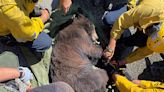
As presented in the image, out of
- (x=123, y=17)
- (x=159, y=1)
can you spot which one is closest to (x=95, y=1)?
(x=123, y=17)

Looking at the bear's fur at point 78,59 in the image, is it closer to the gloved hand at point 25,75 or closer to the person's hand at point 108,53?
the person's hand at point 108,53

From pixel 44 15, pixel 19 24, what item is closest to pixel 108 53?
pixel 44 15

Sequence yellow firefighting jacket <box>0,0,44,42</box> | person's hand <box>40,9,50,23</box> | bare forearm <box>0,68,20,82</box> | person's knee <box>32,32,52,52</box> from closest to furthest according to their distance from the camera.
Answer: yellow firefighting jacket <box>0,0,44,42</box> < bare forearm <box>0,68,20,82</box> < person's knee <box>32,32,52,52</box> < person's hand <box>40,9,50,23</box>

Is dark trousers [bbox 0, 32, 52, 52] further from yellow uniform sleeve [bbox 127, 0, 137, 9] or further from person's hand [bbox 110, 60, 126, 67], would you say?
yellow uniform sleeve [bbox 127, 0, 137, 9]

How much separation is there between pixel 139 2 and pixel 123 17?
158 millimetres

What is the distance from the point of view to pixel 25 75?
8.99 ft

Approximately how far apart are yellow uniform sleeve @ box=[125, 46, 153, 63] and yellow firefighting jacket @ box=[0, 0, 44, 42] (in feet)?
2.74

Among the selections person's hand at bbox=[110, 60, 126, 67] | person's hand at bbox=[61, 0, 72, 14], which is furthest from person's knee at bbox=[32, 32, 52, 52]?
person's hand at bbox=[110, 60, 126, 67]

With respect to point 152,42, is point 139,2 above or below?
above

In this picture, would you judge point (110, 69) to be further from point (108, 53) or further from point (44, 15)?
point (44, 15)

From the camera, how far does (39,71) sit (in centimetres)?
295

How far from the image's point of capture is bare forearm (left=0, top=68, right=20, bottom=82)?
2.57m

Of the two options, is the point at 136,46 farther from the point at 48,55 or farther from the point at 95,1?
the point at 48,55

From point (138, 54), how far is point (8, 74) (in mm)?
1110
